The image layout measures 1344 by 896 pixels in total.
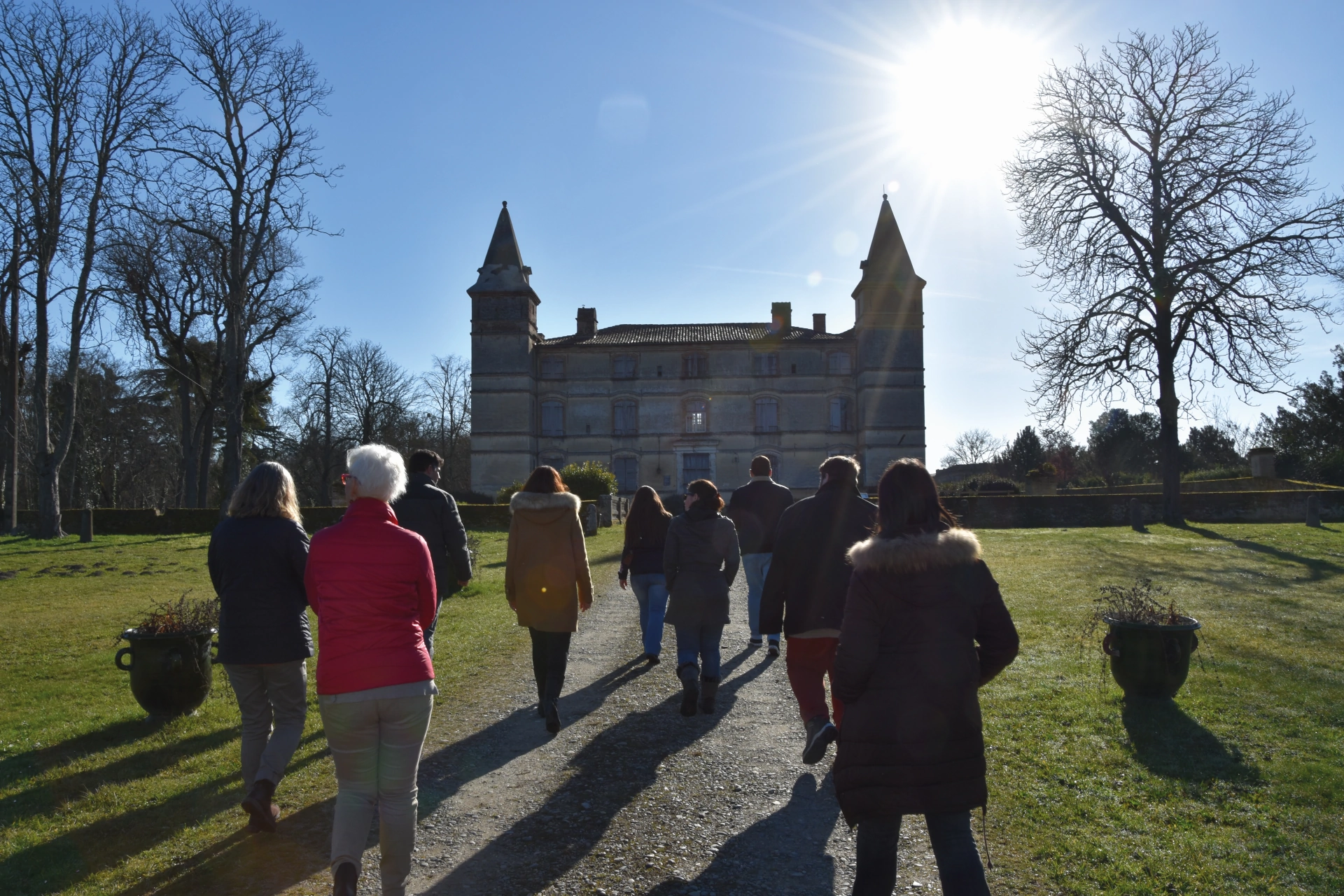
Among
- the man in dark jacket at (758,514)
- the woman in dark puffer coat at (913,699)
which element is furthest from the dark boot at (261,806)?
the man in dark jacket at (758,514)

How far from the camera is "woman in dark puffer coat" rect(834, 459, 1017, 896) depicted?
2840 mm

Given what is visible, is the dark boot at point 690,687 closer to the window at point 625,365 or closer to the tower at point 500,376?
the tower at point 500,376

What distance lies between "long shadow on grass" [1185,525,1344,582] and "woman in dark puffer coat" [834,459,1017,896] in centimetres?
1407

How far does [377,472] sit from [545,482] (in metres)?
2.47

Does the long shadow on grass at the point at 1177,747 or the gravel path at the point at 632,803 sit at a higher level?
the long shadow on grass at the point at 1177,747

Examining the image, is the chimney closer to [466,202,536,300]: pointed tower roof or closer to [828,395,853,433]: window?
[466,202,536,300]: pointed tower roof

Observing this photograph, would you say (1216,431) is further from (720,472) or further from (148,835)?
(148,835)

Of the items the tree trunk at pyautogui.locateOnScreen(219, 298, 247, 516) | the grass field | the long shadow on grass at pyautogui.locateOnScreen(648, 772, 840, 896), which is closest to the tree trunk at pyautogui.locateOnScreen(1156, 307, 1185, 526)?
the grass field

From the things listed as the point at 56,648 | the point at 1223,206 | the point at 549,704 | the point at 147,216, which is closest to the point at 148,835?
the point at 549,704

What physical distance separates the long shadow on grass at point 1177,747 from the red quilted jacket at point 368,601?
451 centimetres

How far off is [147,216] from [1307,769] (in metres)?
24.4

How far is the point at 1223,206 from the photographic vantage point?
21422 millimetres

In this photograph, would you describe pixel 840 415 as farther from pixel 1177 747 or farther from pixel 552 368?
pixel 1177 747

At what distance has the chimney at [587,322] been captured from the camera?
45312mm
